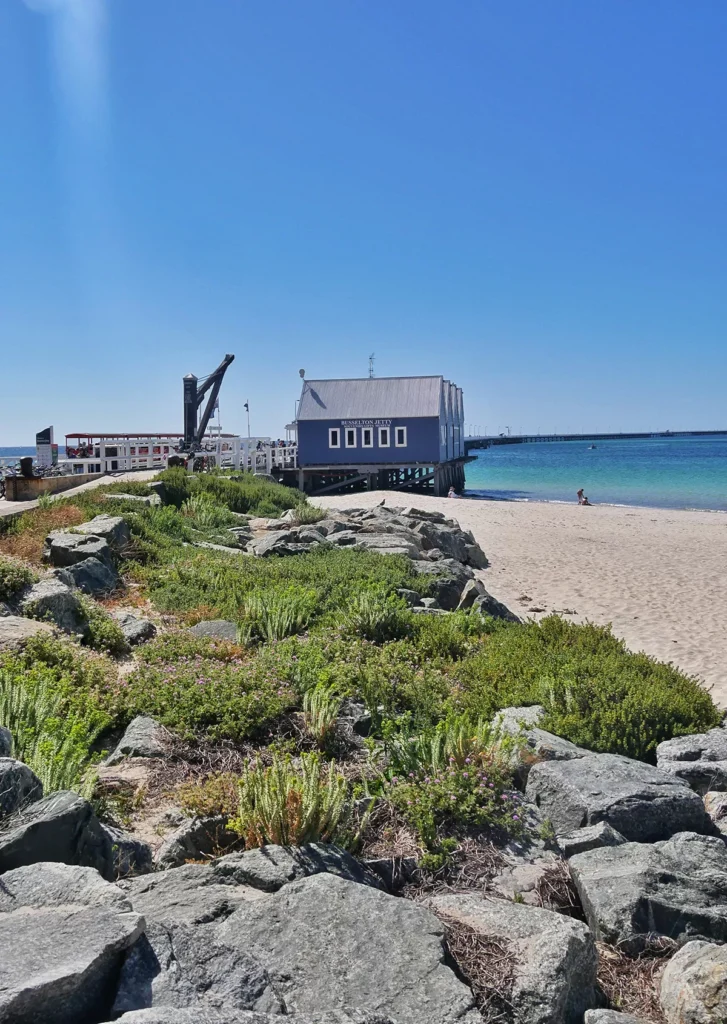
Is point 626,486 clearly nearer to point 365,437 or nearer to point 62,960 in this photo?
point 365,437

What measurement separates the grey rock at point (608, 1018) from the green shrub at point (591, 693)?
11.0 feet

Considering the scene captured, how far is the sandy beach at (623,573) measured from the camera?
514 inches

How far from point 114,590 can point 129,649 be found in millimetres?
2623

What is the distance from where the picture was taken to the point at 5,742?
16.5ft

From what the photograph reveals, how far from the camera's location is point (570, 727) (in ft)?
22.5

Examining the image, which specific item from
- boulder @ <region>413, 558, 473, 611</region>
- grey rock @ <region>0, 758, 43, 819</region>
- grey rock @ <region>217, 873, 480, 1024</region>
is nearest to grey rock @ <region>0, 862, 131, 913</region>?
grey rock @ <region>217, 873, 480, 1024</region>

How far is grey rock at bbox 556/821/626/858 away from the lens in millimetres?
4957

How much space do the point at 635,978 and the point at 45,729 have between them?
388cm

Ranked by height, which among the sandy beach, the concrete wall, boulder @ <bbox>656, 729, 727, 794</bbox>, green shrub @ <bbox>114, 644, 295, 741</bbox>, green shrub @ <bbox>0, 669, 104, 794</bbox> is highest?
the concrete wall

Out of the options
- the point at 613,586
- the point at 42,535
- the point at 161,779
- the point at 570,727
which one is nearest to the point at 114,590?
the point at 42,535

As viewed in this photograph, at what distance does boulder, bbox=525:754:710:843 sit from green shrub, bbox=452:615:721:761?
1129mm

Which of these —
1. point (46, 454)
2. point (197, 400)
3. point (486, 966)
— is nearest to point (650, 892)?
point (486, 966)

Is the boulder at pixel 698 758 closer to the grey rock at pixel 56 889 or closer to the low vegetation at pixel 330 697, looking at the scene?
the low vegetation at pixel 330 697

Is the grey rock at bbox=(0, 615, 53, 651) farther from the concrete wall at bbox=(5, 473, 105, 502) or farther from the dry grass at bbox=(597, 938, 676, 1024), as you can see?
the concrete wall at bbox=(5, 473, 105, 502)
